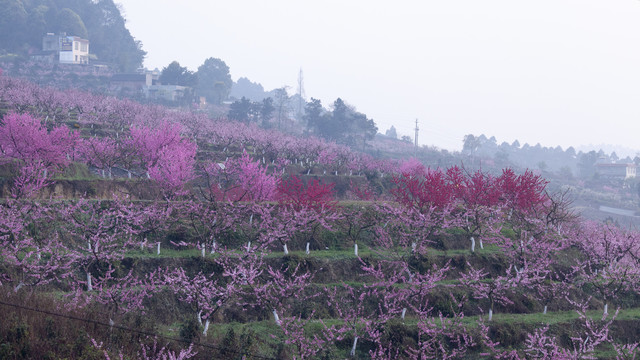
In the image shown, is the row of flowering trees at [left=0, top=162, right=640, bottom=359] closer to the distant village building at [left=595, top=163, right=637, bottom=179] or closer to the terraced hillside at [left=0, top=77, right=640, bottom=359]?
the terraced hillside at [left=0, top=77, right=640, bottom=359]

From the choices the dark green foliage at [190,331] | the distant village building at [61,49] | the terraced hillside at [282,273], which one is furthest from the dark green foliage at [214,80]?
the dark green foliage at [190,331]

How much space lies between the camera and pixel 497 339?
1858 centimetres

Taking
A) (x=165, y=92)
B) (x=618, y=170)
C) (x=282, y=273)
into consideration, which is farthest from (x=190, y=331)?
(x=618, y=170)

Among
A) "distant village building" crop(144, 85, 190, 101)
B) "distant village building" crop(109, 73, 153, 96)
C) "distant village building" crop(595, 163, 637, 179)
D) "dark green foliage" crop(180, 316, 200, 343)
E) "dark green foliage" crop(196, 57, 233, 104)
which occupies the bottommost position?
"dark green foliage" crop(180, 316, 200, 343)

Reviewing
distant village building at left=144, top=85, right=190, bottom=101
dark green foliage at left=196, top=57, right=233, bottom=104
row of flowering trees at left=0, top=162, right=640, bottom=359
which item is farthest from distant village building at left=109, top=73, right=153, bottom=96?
row of flowering trees at left=0, top=162, right=640, bottom=359

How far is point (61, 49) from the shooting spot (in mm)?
107125

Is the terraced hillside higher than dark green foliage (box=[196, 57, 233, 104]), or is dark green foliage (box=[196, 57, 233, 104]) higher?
dark green foliage (box=[196, 57, 233, 104])

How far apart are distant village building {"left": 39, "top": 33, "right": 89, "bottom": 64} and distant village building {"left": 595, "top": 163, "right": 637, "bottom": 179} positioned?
131 m

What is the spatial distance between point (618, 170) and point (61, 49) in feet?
453

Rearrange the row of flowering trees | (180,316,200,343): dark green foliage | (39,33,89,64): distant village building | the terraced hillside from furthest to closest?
(39,33,89,64): distant village building < the row of flowering trees < the terraced hillside < (180,316,200,343): dark green foliage

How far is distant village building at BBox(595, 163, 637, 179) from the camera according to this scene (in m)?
103

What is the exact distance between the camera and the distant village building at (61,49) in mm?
105750

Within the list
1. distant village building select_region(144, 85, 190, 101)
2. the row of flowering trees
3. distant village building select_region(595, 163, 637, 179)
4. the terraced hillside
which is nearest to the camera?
the terraced hillside

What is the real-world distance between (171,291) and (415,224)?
41.9 feet
